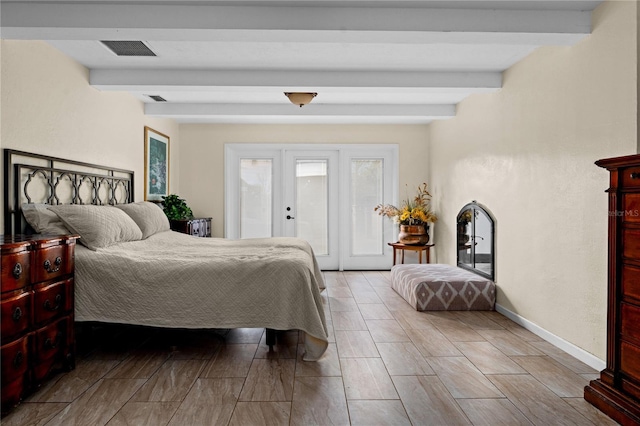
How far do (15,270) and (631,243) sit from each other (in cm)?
309

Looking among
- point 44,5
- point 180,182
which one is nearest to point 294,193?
point 180,182

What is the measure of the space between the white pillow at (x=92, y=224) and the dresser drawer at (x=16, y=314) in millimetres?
823

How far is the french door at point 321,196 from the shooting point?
21.6ft

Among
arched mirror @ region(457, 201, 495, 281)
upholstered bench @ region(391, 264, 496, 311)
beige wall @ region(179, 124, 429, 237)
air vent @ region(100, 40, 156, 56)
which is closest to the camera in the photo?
air vent @ region(100, 40, 156, 56)

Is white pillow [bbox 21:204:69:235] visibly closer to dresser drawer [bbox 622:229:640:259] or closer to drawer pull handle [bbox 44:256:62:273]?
drawer pull handle [bbox 44:256:62:273]

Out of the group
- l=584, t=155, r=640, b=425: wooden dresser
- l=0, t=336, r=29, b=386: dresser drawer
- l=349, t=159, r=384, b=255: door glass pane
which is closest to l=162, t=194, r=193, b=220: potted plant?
l=349, t=159, r=384, b=255: door glass pane

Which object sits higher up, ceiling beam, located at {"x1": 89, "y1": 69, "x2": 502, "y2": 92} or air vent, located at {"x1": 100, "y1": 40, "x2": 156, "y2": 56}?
air vent, located at {"x1": 100, "y1": 40, "x2": 156, "y2": 56}

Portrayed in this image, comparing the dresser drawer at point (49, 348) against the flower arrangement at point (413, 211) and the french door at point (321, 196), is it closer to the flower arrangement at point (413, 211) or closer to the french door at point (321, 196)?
the french door at point (321, 196)

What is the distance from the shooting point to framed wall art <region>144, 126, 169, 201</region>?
5.19 meters

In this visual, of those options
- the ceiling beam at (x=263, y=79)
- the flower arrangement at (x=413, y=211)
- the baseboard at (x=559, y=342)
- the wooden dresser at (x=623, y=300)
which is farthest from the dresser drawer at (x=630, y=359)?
the flower arrangement at (x=413, y=211)

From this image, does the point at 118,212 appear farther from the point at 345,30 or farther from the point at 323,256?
the point at 323,256

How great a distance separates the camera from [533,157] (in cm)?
352

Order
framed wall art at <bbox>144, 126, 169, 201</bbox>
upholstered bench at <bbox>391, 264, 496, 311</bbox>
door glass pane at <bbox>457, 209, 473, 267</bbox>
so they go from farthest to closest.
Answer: framed wall art at <bbox>144, 126, 169, 201</bbox> < door glass pane at <bbox>457, 209, 473, 267</bbox> < upholstered bench at <bbox>391, 264, 496, 311</bbox>

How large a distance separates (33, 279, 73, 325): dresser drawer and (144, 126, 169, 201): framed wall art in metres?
2.69
